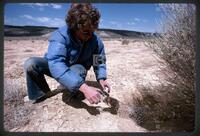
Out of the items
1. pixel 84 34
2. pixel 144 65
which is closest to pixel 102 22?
pixel 84 34

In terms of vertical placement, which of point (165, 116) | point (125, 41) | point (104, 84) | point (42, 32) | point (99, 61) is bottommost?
point (165, 116)

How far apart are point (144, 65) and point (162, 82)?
13.1 inches

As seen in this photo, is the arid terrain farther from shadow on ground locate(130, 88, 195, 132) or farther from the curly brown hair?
the curly brown hair

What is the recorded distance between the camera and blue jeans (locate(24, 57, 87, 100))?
4.58 meters

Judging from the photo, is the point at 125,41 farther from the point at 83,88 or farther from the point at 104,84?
the point at 83,88

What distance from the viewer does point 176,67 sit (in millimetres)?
4668

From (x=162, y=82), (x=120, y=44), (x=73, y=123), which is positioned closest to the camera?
(x=73, y=123)

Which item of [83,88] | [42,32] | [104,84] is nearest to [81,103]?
[104,84]

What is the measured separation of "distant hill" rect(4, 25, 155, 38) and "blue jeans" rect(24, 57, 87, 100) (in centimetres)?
38

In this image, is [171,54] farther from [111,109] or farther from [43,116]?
[43,116]

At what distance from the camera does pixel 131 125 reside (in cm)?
457

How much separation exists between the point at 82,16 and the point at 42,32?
0.63 metres

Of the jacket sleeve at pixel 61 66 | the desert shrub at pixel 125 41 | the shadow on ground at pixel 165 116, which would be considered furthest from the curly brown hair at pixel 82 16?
the shadow on ground at pixel 165 116

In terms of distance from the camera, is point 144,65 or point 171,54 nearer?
point 171,54
